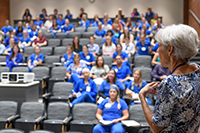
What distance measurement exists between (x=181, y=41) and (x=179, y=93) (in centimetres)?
21

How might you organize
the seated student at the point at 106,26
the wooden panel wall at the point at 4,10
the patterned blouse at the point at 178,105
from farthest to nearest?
the wooden panel wall at the point at 4,10 → the seated student at the point at 106,26 → the patterned blouse at the point at 178,105

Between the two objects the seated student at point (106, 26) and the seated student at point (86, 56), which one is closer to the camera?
the seated student at point (86, 56)

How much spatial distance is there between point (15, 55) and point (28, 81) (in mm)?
2557

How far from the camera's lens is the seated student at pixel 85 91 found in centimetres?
471

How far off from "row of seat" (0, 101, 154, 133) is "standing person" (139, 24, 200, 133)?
2774 millimetres

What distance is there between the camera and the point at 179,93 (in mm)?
980

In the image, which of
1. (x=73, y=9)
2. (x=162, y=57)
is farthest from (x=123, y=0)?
(x=162, y=57)

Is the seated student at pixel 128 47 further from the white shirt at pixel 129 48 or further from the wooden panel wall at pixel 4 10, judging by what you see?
the wooden panel wall at pixel 4 10

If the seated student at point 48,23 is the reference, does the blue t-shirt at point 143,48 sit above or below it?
below

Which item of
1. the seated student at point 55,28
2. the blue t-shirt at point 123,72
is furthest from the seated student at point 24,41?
the blue t-shirt at point 123,72

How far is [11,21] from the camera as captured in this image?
47.6 feet

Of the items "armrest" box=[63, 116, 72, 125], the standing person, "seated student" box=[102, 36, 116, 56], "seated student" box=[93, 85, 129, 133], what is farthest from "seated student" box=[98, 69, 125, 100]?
the standing person

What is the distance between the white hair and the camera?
990 mm

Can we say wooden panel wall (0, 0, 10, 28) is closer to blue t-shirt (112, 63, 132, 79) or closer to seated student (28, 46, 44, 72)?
seated student (28, 46, 44, 72)
